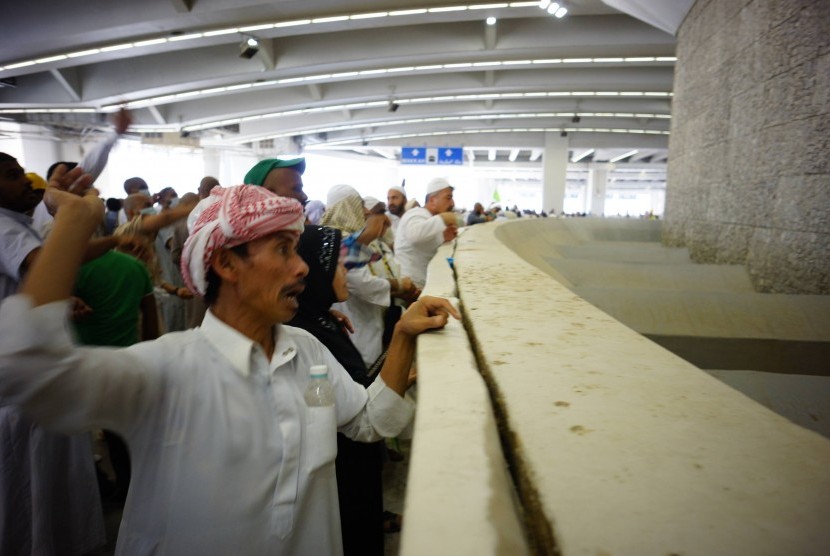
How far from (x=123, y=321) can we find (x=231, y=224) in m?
2.00

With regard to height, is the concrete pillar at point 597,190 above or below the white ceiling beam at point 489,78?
below

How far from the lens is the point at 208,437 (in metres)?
1.12

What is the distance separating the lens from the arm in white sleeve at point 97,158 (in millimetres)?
1951

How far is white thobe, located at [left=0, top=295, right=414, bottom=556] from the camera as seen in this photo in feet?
3.27

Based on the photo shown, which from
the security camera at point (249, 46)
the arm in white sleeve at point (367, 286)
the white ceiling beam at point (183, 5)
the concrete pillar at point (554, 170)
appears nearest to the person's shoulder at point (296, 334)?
the arm in white sleeve at point (367, 286)

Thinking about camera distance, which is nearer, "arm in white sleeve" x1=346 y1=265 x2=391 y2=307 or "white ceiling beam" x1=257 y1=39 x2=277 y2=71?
"arm in white sleeve" x1=346 y1=265 x2=391 y2=307

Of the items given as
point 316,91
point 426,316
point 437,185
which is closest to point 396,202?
point 437,185

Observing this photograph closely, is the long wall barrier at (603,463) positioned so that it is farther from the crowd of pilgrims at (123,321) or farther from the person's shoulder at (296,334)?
the crowd of pilgrims at (123,321)

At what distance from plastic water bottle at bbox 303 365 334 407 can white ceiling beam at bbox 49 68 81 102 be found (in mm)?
13049

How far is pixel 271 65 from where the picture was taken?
1043 cm

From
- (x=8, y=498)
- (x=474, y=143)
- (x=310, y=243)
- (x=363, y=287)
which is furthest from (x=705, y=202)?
(x=474, y=143)

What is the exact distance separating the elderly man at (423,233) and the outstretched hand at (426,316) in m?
2.56

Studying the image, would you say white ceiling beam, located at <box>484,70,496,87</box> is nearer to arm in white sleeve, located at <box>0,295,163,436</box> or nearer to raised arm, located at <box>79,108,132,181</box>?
raised arm, located at <box>79,108,132,181</box>

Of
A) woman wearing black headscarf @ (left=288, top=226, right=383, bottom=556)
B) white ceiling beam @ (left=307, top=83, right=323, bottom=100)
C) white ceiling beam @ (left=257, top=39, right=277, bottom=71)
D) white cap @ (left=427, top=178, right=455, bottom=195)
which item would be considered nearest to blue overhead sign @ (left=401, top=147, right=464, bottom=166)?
white ceiling beam @ (left=307, top=83, right=323, bottom=100)
